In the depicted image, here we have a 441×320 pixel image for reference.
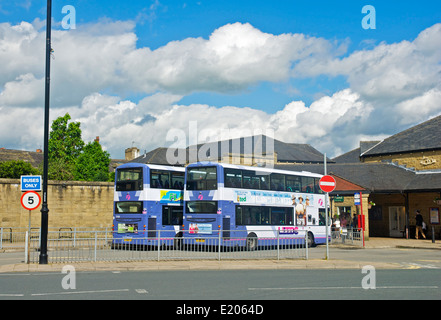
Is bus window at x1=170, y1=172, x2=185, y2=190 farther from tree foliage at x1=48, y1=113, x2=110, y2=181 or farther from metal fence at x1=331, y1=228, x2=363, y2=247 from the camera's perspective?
tree foliage at x1=48, y1=113, x2=110, y2=181

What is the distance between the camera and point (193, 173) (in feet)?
78.8

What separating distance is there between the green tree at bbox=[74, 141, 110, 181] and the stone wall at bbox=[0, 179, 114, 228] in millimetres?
27123

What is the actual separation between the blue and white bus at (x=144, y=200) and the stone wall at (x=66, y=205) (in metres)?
8.79

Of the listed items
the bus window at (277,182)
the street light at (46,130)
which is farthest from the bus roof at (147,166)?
the street light at (46,130)

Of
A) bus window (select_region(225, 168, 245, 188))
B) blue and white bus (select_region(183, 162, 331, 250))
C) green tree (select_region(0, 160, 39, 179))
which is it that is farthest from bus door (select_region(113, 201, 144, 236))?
green tree (select_region(0, 160, 39, 179))

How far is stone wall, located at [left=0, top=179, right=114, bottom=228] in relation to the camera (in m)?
30.1

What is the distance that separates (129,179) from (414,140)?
2632cm

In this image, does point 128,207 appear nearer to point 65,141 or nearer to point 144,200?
point 144,200

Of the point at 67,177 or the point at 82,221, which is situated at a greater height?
the point at 67,177

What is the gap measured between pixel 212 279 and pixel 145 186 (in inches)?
475

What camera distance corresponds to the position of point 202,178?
77.5ft
